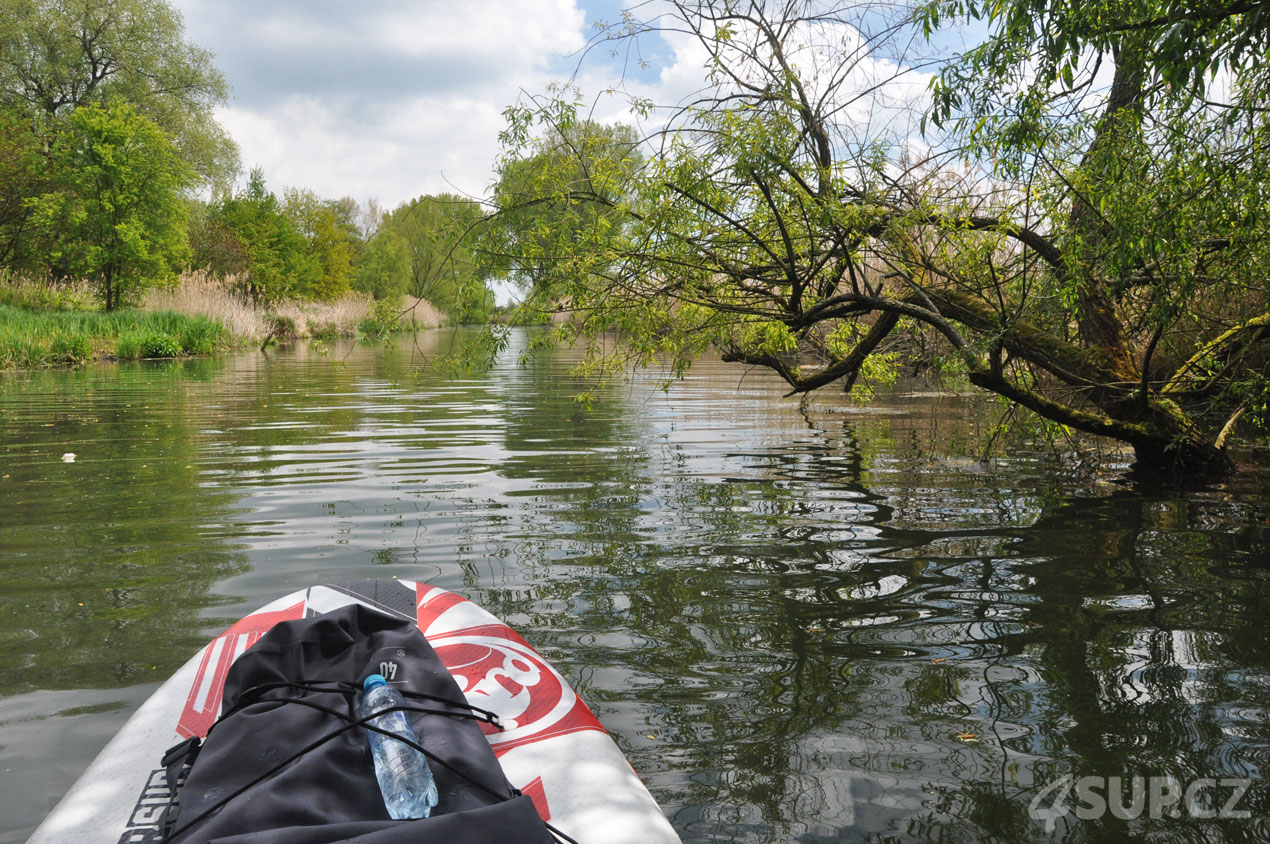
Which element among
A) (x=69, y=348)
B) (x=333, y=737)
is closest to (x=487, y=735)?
(x=333, y=737)

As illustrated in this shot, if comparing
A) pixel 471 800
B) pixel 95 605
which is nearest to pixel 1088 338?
pixel 471 800

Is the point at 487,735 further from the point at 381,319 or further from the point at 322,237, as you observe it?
the point at 322,237

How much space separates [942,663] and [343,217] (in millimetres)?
64862

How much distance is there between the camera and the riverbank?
17.9 metres

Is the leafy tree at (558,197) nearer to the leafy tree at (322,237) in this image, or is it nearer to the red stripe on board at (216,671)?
the red stripe on board at (216,671)

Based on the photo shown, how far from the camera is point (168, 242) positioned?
25172 millimetres

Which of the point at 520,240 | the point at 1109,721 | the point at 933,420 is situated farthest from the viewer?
the point at 933,420

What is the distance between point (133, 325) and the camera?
21188 mm

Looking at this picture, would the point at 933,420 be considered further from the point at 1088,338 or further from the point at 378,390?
the point at 378,390

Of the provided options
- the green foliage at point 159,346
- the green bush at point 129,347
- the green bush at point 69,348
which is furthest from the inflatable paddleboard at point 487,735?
the green foliage at point 159,346

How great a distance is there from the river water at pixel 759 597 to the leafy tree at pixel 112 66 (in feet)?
97.6

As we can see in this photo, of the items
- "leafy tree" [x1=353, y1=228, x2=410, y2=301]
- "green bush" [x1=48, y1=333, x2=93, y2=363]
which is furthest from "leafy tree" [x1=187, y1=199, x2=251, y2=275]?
"green bush" [x1=48, y1=333, x2=93, y2=363]

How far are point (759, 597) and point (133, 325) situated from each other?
2213cm

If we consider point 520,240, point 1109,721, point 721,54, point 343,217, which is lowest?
point 1109,721
